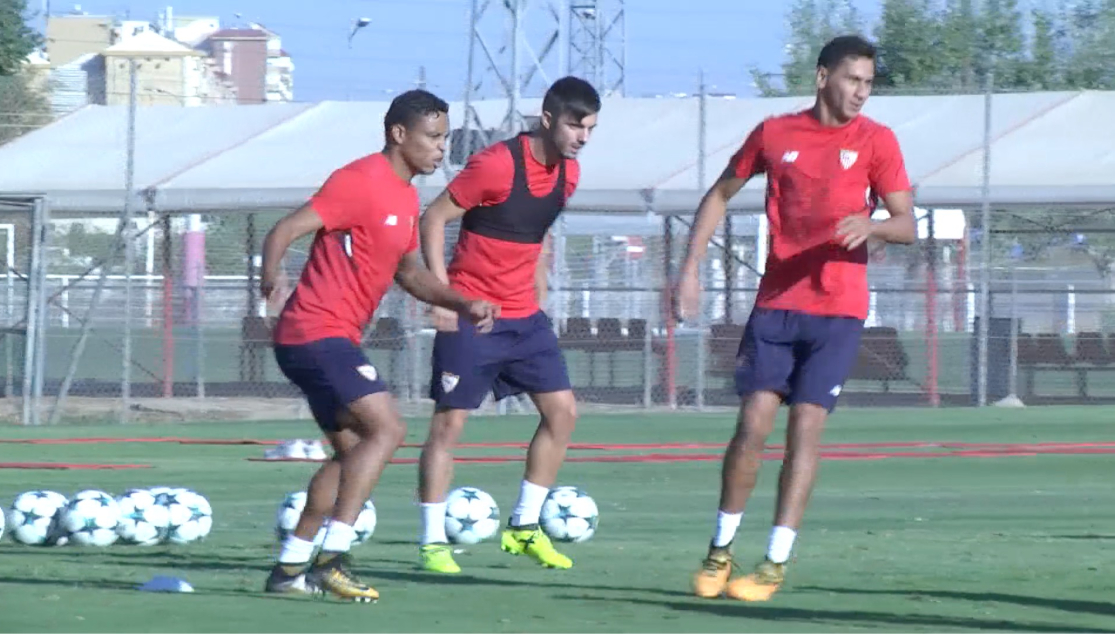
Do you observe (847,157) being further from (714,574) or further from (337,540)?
(337,540)

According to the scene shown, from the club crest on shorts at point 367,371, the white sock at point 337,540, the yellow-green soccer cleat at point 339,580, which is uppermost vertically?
the club crest on shorts at point 367,371

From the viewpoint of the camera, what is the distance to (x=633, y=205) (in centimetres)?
2175

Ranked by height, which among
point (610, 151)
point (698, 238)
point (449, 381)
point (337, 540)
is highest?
point (610, 151)

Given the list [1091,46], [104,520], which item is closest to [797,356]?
[104,520]

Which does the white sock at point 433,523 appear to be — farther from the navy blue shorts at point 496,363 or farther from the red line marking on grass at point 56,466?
the red line marking on grass at point 56,466

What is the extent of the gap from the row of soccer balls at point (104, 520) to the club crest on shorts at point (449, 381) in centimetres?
164

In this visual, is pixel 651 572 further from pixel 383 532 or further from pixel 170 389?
pixel 170 389

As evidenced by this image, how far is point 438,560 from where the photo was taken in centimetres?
777

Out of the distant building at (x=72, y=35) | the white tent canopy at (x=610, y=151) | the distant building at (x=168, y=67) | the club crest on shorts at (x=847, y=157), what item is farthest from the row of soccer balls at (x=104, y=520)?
the distant building at (x=72, y=35)

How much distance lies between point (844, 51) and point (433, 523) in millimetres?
2444

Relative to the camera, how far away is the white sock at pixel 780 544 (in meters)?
6.89

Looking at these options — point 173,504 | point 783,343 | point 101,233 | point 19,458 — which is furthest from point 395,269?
point 101,233

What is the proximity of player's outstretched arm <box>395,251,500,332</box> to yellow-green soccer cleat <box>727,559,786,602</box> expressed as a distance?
51.4 inches

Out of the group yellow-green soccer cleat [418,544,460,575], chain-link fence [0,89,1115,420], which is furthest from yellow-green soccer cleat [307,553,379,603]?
chain-link fence [0,89,1115,420]
